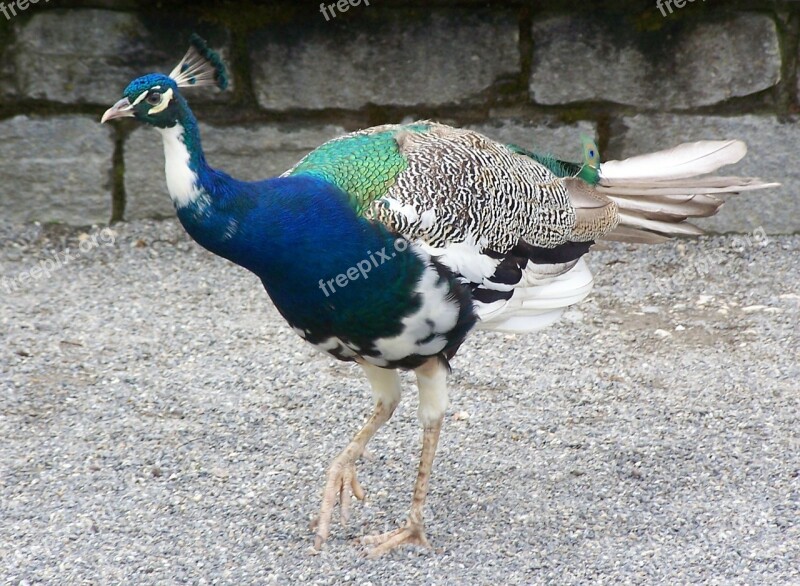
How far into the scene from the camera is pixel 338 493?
2721 mm

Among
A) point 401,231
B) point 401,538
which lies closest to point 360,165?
point 401,231

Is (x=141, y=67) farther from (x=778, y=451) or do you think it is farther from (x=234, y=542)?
(x=778, y=451)

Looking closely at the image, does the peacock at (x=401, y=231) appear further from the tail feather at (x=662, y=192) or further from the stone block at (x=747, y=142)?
the stone block at (x=747, y=142)

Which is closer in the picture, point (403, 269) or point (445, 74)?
point (403, 269)

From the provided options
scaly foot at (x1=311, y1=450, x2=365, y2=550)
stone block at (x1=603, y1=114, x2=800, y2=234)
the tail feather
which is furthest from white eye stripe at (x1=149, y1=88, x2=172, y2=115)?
stone block at (x1=603, y1=114, x2=800, y2=234)

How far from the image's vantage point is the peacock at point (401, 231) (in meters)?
2.25

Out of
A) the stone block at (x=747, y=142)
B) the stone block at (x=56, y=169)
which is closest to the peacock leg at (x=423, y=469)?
the stone block at (x=747, y=142)

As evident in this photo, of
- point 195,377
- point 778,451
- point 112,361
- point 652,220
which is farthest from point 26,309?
point 778,451

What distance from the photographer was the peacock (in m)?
2.25

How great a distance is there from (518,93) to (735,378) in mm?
1526

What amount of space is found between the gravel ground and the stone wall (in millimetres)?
355

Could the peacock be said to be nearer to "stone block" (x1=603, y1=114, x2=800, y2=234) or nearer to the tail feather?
the tail feather

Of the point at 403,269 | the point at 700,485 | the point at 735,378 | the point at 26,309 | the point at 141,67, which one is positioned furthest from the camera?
the point at 141,67

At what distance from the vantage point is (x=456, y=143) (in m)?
2.67
